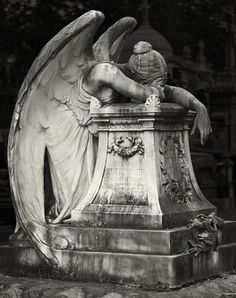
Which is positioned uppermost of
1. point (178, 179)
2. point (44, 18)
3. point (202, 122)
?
point (44, 18)

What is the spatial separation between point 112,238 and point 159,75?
4.97 feet

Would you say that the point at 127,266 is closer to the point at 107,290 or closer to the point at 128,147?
the point at 107,290

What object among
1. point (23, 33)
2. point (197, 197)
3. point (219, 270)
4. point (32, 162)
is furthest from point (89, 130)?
point (23, 33)

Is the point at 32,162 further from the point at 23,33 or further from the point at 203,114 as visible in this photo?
the point at 23,33

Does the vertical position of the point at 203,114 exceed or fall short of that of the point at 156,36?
it falls short

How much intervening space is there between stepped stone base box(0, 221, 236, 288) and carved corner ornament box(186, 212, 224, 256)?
0.06m

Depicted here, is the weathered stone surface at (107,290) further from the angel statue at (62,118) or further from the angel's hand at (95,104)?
the angel's hand at (95,104)

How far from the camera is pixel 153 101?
7926 mm

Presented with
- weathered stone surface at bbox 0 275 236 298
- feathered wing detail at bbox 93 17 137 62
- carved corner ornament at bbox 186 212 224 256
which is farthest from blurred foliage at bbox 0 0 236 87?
weathered stone surface at bbox 0 275 236 298

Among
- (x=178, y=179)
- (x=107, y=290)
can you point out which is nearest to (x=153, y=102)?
(x=178, y=179)

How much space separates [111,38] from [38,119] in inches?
44.1

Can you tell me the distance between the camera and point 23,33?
2761 cm

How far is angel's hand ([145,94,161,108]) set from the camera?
7.92 metres

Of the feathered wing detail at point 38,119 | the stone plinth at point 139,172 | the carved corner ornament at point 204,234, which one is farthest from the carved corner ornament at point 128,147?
the carved corner ornament at point 204,234
